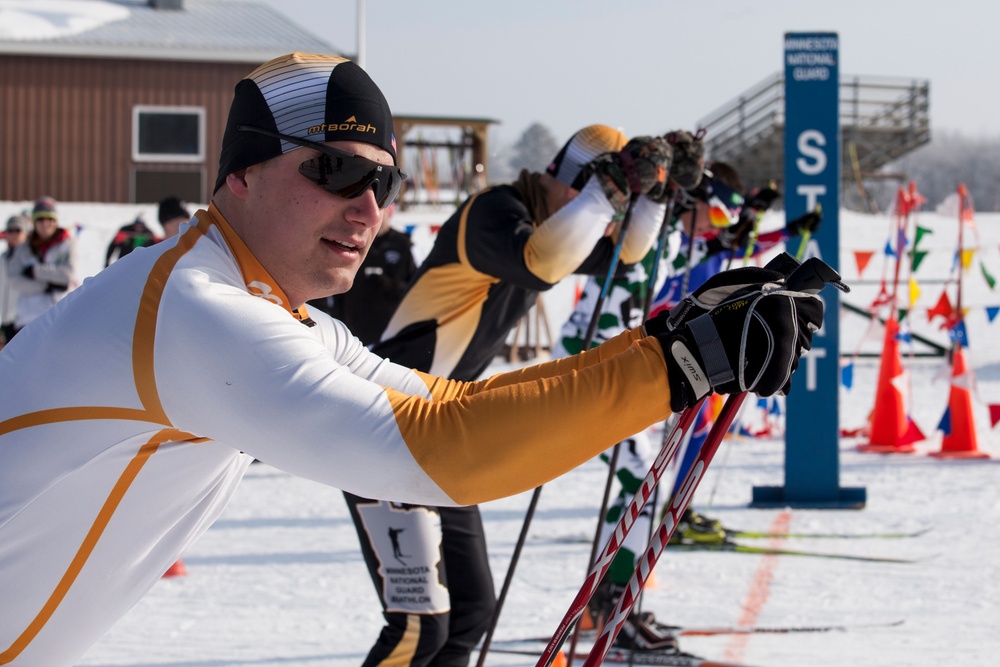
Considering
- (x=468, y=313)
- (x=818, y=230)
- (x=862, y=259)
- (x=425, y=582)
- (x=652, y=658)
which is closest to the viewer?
(x=425, y=582)

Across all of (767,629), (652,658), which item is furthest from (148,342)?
(767,629)

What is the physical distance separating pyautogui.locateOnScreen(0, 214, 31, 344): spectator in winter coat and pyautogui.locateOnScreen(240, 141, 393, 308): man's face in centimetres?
803

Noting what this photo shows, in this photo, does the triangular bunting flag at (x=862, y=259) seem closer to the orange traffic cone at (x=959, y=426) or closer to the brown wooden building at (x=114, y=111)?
the orange traffic cone at (x=959, y=426)

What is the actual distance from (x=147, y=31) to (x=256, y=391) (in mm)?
24458

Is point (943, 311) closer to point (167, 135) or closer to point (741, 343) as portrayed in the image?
point (741, 343)

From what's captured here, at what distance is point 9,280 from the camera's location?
9.12 m

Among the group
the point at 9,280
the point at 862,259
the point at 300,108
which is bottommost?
the point at 9,280

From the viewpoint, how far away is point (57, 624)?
1769 millimetres

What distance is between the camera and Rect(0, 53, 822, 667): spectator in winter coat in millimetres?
1526

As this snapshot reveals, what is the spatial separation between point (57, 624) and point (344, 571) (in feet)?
13.0

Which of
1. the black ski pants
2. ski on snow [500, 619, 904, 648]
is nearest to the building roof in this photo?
ski on snow [500, 619, 904, 648]

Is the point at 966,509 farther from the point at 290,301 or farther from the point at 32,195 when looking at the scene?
the point at 32,195

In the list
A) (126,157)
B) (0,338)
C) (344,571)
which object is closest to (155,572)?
(344,571)

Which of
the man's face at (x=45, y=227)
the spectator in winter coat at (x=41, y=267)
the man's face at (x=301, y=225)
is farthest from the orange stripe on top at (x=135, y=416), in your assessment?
the man's face at (x=45, y=227)
